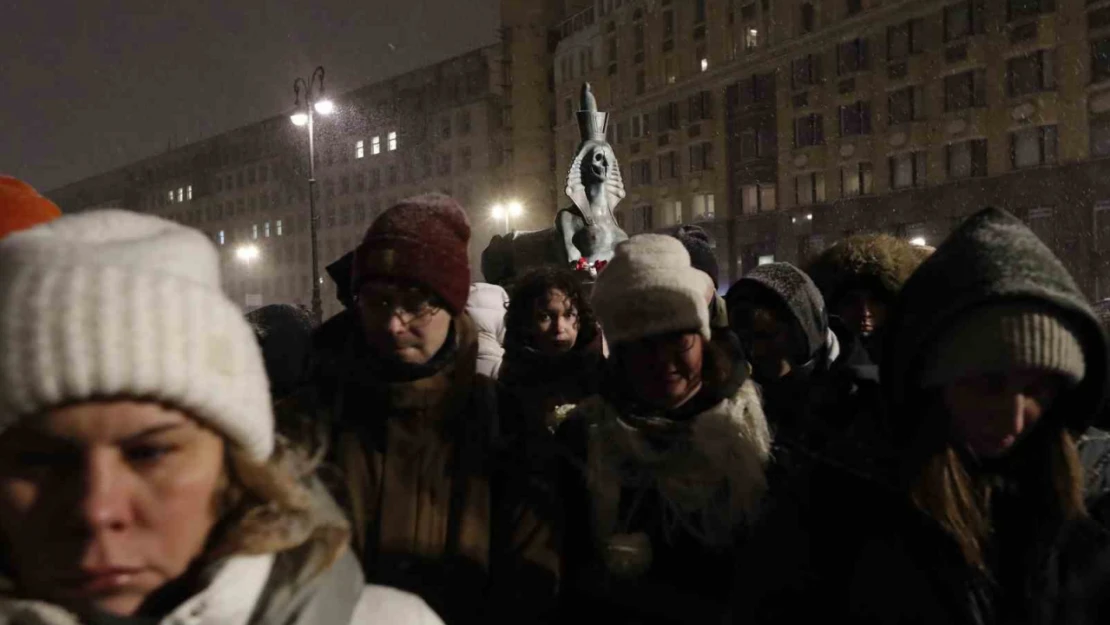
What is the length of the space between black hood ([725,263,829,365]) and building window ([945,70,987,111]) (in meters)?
35.6

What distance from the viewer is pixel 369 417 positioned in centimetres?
266

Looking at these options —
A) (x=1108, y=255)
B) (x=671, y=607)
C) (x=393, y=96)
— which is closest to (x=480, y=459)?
(x=671, y=607)

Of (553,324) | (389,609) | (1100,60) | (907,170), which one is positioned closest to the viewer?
(389,609)

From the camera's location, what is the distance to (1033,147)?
3350cm

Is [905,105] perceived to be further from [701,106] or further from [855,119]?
[701,106]

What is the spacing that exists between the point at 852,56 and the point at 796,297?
39.4 m

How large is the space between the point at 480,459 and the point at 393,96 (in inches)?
2856

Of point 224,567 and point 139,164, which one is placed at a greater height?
point 139,164

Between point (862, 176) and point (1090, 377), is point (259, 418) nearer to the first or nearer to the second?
point (1090, 377)

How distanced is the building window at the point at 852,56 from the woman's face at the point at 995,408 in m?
40.8

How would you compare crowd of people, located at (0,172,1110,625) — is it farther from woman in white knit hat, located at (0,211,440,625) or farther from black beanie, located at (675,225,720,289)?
black beanie, located at (675,225,720,289)

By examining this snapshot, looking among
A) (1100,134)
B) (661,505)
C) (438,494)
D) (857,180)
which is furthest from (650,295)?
(857,180)

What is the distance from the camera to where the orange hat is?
8.07 ft

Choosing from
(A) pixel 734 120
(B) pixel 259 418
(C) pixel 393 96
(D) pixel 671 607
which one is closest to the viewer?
(B) pixel 259 418
